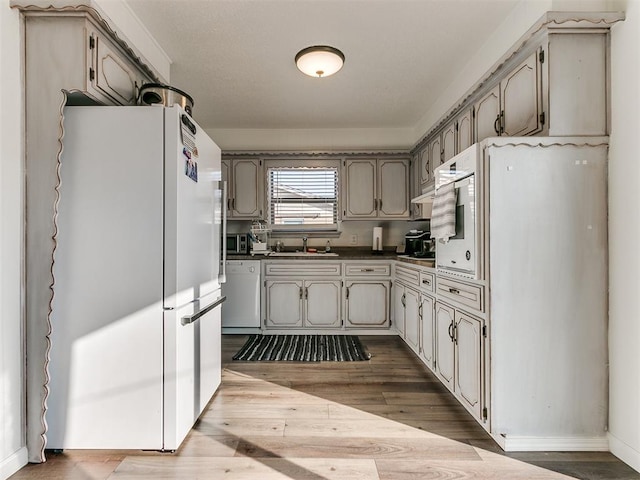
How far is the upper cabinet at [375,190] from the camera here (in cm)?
427

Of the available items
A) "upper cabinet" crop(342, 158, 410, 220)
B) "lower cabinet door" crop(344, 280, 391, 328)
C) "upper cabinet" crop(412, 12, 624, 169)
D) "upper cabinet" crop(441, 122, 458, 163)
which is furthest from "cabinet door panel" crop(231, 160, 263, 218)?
"upper cabinet" crop(412, 12, 624, 169)

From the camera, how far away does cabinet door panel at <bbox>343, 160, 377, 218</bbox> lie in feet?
14.0

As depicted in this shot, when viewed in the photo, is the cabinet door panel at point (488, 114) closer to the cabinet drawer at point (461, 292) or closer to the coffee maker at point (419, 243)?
the cabinet drawer at point (461, 292)

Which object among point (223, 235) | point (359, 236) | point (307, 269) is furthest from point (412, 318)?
point (223, 235)

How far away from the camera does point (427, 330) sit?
2711mm

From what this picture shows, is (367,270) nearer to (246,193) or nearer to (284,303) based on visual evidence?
(284,303)

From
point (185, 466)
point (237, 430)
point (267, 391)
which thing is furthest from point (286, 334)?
point (185, 466)

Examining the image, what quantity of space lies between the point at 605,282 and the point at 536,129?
0.88 meters

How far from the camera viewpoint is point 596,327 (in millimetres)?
1744

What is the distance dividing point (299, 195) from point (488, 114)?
250cm

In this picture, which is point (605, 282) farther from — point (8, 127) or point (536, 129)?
point (8, 127)

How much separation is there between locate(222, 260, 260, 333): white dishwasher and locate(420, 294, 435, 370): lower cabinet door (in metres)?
1.88

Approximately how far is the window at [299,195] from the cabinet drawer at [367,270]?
2.83 feet

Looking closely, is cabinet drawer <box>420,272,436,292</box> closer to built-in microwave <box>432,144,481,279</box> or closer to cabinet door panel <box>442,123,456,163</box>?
built-in microwave <box>432,144,481,279</box>
